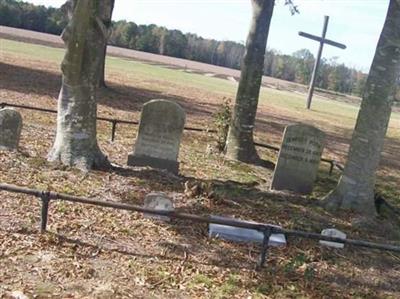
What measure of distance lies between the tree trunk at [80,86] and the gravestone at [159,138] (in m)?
1.17

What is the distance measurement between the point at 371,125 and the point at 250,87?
402 cm

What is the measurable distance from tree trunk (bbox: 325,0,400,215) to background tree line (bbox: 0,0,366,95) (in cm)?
6552

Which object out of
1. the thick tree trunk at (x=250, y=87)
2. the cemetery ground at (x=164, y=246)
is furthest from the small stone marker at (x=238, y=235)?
the thick tree trunk at (x=250, y=87)

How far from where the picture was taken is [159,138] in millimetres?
9281

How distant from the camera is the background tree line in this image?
247 ft

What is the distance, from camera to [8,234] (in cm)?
541

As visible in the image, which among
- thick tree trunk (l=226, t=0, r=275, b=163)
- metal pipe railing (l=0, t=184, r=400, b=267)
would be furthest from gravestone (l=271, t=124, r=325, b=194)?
metal pipe railing (l=0, t=184, r=400, b=267)

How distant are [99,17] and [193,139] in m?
6.42

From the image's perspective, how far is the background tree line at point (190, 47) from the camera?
7531 centimetres

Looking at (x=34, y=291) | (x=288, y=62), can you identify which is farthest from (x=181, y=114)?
(x=288, y=62)

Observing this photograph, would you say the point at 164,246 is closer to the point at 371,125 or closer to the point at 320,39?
the point at 371,125

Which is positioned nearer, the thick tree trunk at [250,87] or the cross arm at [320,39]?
the thick tree trunk at [250,87]

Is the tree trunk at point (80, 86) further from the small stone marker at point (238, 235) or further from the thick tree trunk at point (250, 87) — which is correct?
the thick tree trunk at point (250, 87)

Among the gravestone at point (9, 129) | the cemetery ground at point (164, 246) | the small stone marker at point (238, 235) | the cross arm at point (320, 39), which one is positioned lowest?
the cemetery ground at point (164, 246)
